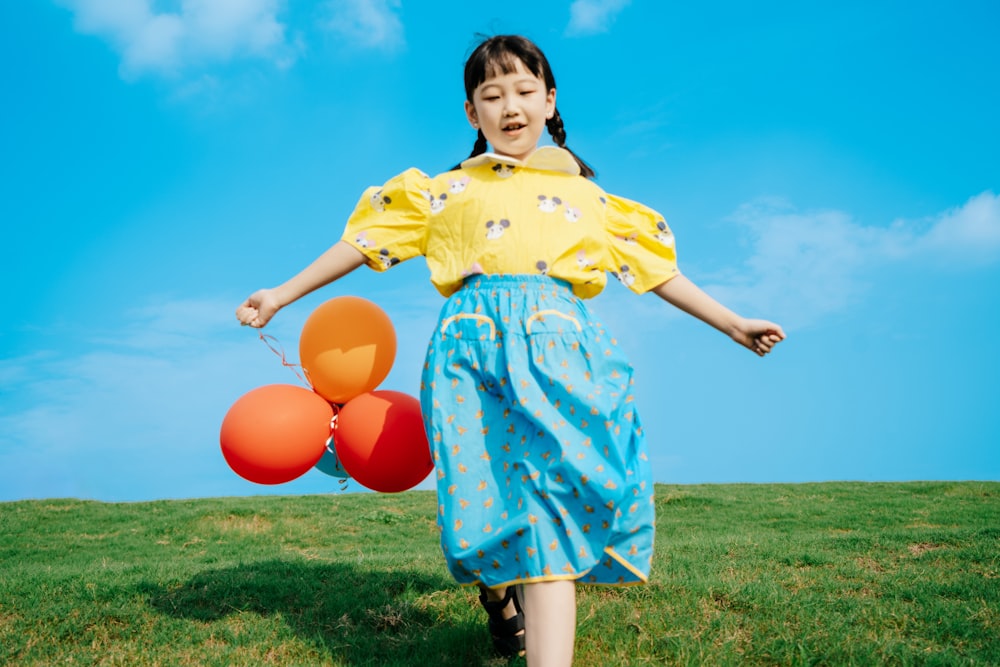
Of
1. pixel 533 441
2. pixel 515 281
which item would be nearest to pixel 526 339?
pixel 515 281

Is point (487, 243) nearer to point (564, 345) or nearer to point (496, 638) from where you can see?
point (564, 345)

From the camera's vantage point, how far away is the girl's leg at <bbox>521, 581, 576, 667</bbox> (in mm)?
2363

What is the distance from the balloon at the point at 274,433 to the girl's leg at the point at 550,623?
4.21ft

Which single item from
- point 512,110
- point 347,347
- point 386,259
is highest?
point 512,110

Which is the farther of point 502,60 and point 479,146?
point 479,146

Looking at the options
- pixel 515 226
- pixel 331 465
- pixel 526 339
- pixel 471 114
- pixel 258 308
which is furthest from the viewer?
pixel 331 465

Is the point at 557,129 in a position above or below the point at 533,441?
above

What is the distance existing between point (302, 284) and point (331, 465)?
905mm

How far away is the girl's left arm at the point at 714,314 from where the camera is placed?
9.76 feet

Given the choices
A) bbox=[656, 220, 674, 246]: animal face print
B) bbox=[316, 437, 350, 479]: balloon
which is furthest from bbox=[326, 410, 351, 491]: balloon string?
bbox=[656, 220, 674, 246]: animal face print

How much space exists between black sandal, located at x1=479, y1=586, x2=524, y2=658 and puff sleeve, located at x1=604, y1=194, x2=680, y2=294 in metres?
1.32

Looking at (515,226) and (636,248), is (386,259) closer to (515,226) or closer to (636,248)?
(515,226)

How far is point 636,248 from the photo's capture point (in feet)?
10.0

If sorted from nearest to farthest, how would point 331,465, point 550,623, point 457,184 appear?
point 550,623 < point 457,184 < point 331,465
